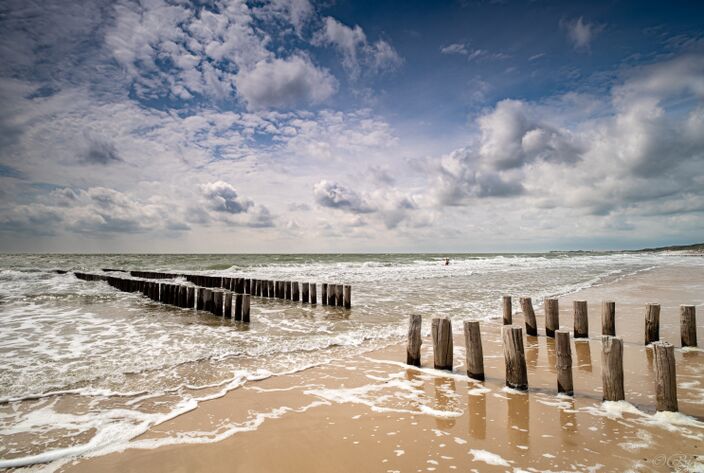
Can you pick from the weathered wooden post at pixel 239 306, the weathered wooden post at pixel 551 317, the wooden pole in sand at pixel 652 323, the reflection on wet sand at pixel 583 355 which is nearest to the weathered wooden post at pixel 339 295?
the weathered wooden post at pixel 239 306

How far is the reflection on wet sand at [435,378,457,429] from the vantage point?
4.96 meters

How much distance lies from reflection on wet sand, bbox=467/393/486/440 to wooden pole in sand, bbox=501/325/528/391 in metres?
0.60

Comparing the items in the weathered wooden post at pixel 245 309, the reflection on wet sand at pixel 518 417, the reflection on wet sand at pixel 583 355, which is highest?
the weathered wooden post at pixel 245 309

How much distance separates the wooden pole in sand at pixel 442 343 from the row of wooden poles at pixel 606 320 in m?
3.78

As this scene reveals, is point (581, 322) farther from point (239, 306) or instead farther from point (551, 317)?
point (239, 306)

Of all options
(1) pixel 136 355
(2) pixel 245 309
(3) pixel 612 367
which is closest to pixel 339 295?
(2) pixel 245 309

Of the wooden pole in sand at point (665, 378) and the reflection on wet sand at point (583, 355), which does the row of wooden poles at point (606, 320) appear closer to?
the reflection on wet sand at point (583, 355)

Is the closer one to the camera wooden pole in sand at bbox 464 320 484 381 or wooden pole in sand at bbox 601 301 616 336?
wooden pole in sand at bbox 464 320 484 381

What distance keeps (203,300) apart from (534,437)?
1343 cm

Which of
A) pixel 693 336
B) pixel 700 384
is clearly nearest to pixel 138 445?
pixel 700 384

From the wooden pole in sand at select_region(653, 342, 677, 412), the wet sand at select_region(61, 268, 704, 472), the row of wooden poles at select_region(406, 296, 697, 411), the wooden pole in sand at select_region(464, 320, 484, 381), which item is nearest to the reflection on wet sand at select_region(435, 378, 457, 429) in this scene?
the wet sand at select_region(61, 268, 704, 472)

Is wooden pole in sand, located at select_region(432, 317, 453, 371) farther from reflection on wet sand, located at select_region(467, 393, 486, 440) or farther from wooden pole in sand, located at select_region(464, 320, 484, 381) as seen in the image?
reflection on wet sand, located at select_region(467, 393, 486, 440)

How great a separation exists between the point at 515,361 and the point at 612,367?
1283 millimetres

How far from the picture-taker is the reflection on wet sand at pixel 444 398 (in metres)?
4.96
